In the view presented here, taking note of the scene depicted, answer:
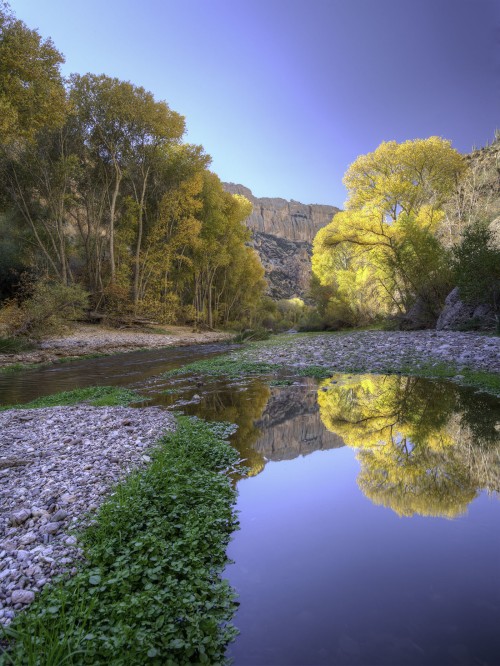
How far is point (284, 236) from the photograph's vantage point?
122 meters

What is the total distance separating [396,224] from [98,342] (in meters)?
18.0

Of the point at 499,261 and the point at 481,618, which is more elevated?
the point at 499,261

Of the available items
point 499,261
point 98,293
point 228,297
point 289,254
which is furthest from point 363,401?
point 289,254

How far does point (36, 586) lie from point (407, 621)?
223cm

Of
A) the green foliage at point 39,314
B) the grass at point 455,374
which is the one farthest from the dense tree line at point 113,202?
the grass at point 455,374

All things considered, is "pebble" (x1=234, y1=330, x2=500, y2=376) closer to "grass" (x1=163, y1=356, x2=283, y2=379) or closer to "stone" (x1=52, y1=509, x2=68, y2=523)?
"grass" (x1=163, y1=356, x2=283, y2=379)

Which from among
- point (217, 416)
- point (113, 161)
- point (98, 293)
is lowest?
point (217, 416)

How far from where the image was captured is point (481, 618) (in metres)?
2.15

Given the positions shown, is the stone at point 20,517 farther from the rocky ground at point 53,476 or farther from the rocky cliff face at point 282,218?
the rocky cliff face at point 282,218

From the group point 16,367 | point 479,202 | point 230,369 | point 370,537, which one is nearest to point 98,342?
point 16,367

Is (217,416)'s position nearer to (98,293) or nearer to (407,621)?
(407,621)

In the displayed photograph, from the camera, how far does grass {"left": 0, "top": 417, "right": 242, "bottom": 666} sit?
1944mm

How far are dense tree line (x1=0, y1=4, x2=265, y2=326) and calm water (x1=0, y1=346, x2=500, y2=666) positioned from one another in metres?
18.9

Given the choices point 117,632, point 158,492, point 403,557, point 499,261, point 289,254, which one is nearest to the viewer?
point 117,632
